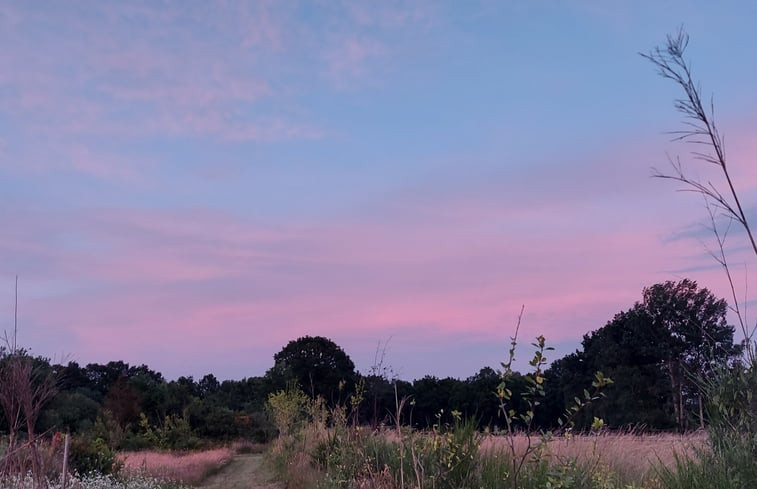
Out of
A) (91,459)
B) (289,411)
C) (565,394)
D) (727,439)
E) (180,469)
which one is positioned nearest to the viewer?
(727,439)

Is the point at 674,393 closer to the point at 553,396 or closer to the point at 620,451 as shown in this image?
the point at 553,396

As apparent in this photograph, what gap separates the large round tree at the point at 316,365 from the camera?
40875 millimetres

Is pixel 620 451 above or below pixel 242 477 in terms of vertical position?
above

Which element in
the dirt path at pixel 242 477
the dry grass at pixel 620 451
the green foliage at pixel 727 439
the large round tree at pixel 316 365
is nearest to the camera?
the green foliage at pixel 727 439

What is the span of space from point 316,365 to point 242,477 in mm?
25662

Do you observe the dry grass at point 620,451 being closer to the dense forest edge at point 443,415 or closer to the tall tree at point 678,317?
the dense forest edge at point 443,415

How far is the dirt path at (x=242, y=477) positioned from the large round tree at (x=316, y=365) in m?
20.6

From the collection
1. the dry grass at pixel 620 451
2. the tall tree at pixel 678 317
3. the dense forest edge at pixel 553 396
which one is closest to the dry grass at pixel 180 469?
the dense forest edge at pixel 553 396

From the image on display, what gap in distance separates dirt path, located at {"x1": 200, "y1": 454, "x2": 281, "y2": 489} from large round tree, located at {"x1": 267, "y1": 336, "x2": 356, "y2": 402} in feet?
67.6

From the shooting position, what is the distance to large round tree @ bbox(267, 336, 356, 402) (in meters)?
40.9

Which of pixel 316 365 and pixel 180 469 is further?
pixel 316 365

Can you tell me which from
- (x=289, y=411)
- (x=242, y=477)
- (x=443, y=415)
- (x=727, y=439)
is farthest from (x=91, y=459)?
(x=727, y=439)

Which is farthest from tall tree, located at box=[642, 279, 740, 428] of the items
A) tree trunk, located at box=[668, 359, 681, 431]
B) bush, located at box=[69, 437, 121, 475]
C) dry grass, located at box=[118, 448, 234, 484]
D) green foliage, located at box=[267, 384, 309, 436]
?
bush, located at box=[69, 437, 121, 475]

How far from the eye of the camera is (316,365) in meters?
41.9
